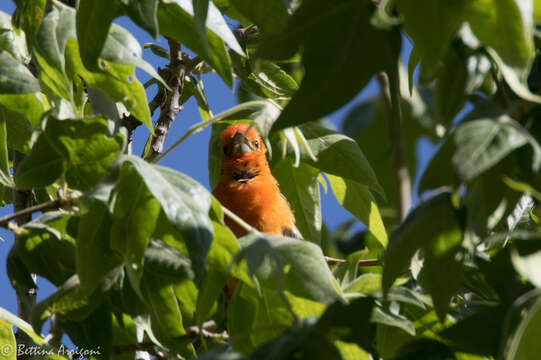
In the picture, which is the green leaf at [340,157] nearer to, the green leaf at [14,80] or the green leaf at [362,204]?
the green leaf at [362,204]

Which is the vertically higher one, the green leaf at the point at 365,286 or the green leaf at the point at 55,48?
the green leaf at the point at 55,48

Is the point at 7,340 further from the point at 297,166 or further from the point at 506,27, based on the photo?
the point at 506,27

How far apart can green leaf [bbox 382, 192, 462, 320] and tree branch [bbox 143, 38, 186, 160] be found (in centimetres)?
136

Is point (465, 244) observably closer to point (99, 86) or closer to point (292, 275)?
point (292, 275)

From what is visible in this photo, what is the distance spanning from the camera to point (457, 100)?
1010mm

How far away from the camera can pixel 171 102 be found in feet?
7.92

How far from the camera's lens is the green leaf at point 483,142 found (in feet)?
2.88

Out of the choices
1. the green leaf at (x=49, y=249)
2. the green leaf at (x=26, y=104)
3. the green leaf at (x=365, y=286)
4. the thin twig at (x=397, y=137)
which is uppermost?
the thin twig at (x=397, y=137)

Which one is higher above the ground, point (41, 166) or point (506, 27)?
point (506, 27)

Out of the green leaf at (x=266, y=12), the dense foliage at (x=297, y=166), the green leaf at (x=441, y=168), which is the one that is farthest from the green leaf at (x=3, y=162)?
the green leaf at (x=441, y=168)

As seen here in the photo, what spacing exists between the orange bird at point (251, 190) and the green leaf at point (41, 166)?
142 cm

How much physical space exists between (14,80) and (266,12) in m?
0.55

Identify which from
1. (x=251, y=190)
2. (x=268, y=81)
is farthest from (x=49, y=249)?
(x=251, y=190)

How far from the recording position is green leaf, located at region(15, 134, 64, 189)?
1509 millimetres
